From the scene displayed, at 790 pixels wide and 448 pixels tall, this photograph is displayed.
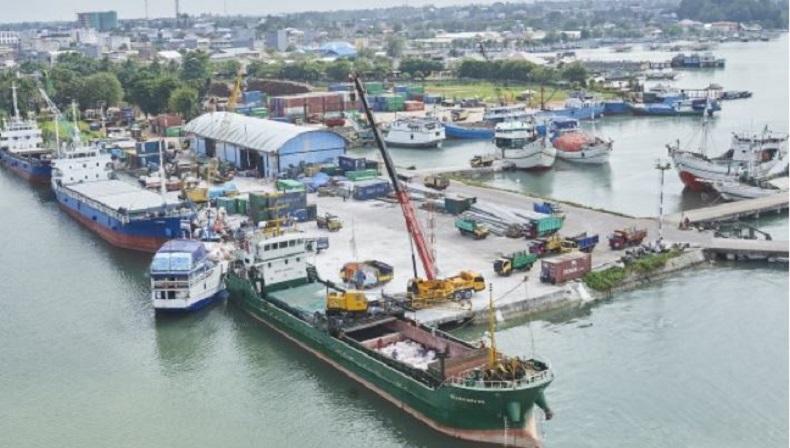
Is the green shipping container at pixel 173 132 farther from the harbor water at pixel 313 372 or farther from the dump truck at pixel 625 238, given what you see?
the dump truck at pixel 625 238

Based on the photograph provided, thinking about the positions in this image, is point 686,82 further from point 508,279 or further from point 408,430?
point 408,430

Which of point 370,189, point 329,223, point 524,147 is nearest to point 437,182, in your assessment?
point 370,189

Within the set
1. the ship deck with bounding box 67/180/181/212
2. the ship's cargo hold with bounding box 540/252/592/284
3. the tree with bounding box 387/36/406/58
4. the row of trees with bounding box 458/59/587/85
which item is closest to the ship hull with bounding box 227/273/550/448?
the ship's cargo hold with bounding box 540/252/592/284

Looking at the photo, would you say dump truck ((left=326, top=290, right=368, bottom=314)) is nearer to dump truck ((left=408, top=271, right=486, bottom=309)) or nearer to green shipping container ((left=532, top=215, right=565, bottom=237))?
dump truck ((left=408, top=271, right=486, bottom=309))

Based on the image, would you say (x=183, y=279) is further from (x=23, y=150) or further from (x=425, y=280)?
(x=23, y=150)

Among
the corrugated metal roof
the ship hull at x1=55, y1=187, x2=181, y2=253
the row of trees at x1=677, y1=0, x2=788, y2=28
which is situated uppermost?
the row of trees at x1=677, y1=0, x2=788, y2=28

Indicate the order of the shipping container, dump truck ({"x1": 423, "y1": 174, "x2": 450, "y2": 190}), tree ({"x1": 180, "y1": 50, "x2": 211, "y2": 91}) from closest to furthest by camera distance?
dump truck ({"x1": 423, "y1": 174, "x2": 450, "y2": 190})
the shipping container
tree ({"x1": 180, "y1": 50, "x2": 211, "y2": 91})
